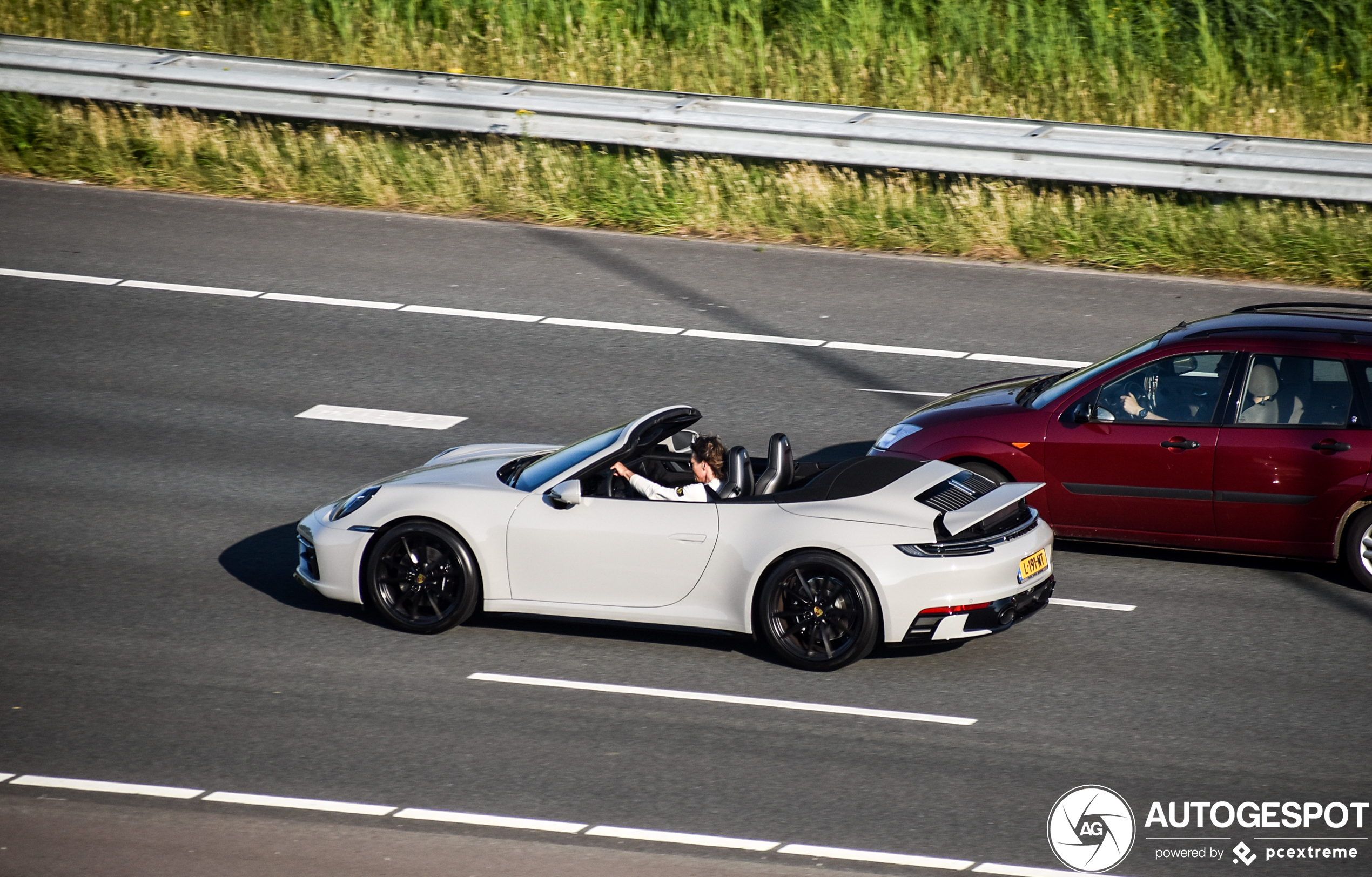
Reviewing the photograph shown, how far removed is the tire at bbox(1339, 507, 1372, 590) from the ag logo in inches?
124

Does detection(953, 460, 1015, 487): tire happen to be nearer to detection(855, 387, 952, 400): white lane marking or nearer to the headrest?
the headrest

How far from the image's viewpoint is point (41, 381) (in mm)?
12211

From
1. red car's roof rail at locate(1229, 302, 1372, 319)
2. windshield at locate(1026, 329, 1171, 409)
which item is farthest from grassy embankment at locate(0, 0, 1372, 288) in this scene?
windshield at locate(1026, 329, 1171, 409)

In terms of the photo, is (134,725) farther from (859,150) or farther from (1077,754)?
(859,150)

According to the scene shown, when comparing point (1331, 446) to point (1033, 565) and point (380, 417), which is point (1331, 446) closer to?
point (1033, 565)

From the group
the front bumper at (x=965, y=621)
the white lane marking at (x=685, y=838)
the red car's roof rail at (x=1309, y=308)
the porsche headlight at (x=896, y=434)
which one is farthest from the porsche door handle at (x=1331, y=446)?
the white lane marking at (x=685, y=838)

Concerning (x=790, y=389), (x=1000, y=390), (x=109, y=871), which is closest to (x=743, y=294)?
(x=790, y=389)

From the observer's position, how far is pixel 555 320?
13.6m

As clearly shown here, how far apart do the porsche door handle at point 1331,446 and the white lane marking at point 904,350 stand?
158 inches

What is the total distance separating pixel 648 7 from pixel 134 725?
14939 millimetres

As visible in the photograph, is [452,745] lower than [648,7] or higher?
lower

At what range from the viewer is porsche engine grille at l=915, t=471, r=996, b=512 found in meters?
8.30

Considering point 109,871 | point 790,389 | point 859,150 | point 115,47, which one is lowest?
point 109,871

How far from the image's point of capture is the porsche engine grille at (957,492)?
8305 mm
